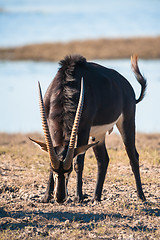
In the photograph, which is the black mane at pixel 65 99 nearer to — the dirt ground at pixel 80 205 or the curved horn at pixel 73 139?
the curved horn at pixel 73 139

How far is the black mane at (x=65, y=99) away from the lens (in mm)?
6148

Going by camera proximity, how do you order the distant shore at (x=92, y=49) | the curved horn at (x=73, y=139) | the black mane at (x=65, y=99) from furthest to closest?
the distant shore at (x=92, y=49)
the black mane at (x=65, y=99)
the curved horn at (x=73, y=139)

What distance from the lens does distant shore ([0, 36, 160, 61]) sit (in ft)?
92.8

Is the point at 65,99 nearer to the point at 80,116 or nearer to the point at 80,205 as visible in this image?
the point at 80,116

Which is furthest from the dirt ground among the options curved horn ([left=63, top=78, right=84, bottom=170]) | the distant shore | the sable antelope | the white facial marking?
the distant shore

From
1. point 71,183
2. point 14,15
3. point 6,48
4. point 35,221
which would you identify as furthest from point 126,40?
point 35,221

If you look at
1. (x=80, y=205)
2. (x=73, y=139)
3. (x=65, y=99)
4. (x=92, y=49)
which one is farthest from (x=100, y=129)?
(x=92, y=49)

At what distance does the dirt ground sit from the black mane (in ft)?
3.60

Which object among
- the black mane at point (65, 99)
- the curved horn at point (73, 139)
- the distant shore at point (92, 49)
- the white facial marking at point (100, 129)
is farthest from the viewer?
the distant shore at point (92, 49)

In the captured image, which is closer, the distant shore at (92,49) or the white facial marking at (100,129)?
the white facial marking at (100,129)

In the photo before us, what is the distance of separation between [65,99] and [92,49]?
924 inches

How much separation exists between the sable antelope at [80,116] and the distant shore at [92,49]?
20.4 meters

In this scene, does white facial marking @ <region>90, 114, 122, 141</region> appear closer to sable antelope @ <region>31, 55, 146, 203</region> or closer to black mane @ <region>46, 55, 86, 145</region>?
sable antelope @ <region>31, 55, 146, 203</region>

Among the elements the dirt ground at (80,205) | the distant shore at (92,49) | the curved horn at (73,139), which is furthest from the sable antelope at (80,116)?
the distant shore at (92,49)
